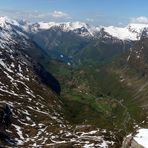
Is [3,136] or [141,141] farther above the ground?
[141,141]

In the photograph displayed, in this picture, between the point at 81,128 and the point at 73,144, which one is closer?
the point at 73,144

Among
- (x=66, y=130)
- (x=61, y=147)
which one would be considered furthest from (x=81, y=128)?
(x=61, y=147)

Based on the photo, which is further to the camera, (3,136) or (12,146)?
(3,136)

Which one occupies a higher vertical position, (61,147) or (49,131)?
(61,147)

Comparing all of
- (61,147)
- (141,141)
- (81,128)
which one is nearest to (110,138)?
(61,147)

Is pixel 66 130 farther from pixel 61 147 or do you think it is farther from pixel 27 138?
pixel 61 147

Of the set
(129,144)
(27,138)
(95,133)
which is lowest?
(27,138)

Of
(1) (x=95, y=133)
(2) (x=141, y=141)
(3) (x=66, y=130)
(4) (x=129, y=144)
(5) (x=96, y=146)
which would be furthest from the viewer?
(3) (x=66, y=130)

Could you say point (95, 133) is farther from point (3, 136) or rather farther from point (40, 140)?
point (3, 136)

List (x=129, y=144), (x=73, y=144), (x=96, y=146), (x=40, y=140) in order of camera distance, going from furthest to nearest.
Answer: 1. (x=40, y=140)
2. (x=73, y=144)
3. (x=96, y=146)
4. (x=129, y=144)
